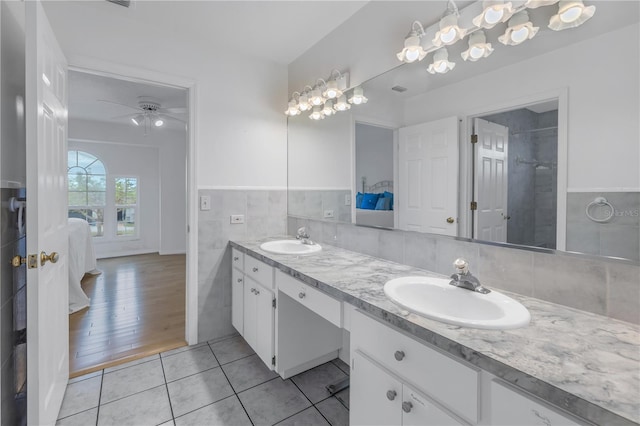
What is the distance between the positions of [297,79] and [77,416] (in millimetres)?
2700

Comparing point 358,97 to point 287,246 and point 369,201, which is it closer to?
point 369,201

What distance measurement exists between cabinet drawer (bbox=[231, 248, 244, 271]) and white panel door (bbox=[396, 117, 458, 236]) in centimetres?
119

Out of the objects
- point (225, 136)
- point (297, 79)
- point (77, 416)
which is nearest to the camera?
point (77, 416)

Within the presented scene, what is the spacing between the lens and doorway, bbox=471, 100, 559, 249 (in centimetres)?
109

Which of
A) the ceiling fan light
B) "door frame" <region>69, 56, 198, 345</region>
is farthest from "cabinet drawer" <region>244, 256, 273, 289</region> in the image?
the ceiling fan light

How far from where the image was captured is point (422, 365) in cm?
88

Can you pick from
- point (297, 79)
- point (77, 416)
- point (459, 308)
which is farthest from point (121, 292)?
point (459, 308)

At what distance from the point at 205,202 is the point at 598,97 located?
2280 mm

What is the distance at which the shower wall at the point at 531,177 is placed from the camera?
3.56 feet

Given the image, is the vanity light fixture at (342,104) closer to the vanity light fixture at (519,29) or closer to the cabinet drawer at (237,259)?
the vanity light fixture at (519,29)

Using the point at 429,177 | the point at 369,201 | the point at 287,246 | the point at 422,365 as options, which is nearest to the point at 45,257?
the point at 287,246

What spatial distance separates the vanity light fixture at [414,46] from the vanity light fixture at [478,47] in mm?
265

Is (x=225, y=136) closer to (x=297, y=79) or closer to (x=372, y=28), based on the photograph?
(x=297, y=79)

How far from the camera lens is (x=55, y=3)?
1.83 meters
